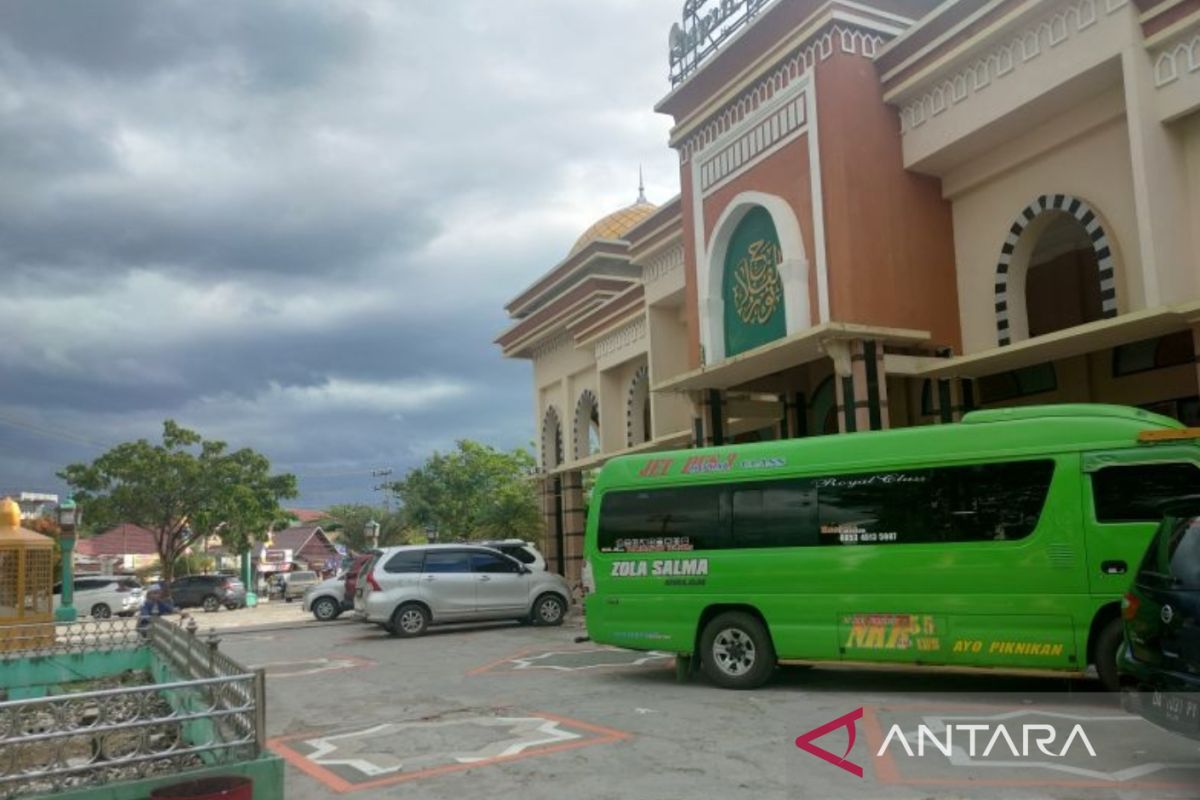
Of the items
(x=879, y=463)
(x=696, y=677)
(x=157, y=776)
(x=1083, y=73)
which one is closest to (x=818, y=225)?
(x=1083, y=73)

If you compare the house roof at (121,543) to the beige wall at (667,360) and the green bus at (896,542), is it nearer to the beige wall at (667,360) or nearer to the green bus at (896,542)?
the beige wall at (667,360)

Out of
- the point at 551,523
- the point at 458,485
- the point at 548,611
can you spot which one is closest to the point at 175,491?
the point at 458,485

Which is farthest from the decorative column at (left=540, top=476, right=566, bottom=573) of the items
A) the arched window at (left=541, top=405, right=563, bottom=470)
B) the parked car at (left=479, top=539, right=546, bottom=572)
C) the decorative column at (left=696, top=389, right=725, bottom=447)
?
the decorative column at (left=696, top=389, right=725, bottom=447)

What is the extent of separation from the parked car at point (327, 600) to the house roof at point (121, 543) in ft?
174

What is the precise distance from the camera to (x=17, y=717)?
4.96 meters

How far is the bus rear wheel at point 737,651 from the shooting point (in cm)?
973

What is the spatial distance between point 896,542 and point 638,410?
14323mm

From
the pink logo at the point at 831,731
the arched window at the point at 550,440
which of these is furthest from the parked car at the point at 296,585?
the pink logo at the point at 831,731

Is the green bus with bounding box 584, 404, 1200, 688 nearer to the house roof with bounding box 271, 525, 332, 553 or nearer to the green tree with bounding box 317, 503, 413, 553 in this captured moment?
the green tree with bounding box 317, 503, 413, 553

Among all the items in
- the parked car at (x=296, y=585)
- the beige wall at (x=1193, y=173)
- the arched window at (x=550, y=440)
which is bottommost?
the parked car at (x=296, y=585)

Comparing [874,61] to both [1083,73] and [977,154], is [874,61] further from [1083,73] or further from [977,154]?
[1083,73]

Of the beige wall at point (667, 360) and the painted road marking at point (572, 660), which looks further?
the beige wall at point (667, 360)

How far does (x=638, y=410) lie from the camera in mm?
23281

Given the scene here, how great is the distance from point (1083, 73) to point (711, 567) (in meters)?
7.38
